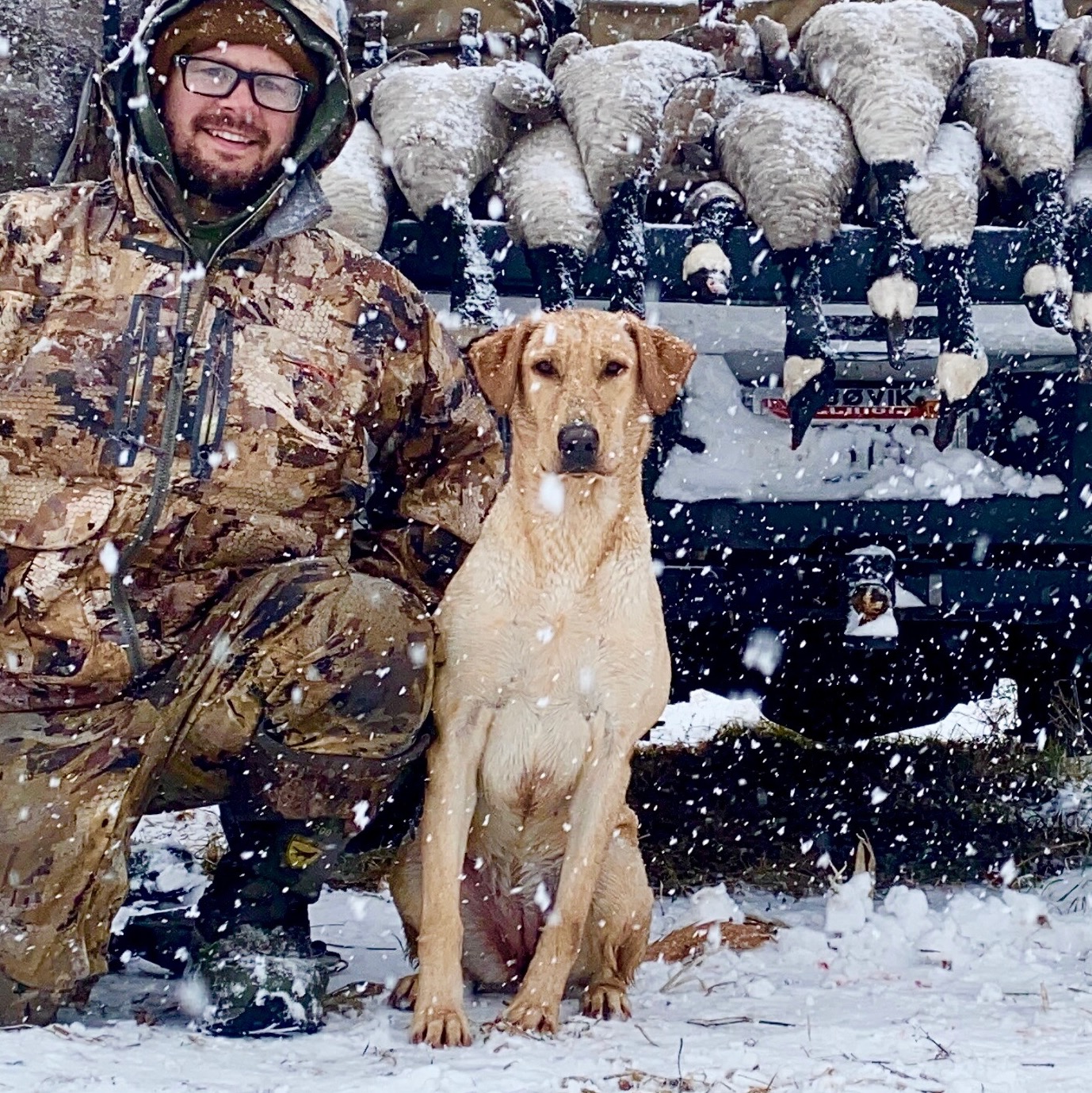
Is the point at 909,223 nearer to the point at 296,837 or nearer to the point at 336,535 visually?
the point at 336,535

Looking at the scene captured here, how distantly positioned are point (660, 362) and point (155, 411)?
3.34 ft

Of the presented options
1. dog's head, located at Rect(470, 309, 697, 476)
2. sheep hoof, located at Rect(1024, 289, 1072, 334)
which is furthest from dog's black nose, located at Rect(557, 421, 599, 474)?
A: sheep hoof, located at Rect(1024, 289, 1072, 334)

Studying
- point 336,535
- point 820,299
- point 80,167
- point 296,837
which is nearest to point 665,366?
point 820,299

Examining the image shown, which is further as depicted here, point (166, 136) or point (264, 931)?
point (166, 136)

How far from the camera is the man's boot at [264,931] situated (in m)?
2.52

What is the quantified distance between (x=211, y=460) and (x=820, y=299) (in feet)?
4.73

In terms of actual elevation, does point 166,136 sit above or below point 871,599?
above

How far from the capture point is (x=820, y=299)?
3232 millimetres

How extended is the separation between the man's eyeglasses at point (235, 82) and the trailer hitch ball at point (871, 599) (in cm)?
168

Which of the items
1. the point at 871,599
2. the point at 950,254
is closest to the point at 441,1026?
the point at 871,599

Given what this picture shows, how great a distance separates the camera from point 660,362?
2.86 metres

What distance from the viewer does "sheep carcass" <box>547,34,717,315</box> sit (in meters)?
3.10

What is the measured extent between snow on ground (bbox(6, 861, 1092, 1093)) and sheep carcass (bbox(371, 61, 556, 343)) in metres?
1.50

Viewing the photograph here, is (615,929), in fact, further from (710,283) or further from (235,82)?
(235,82)
